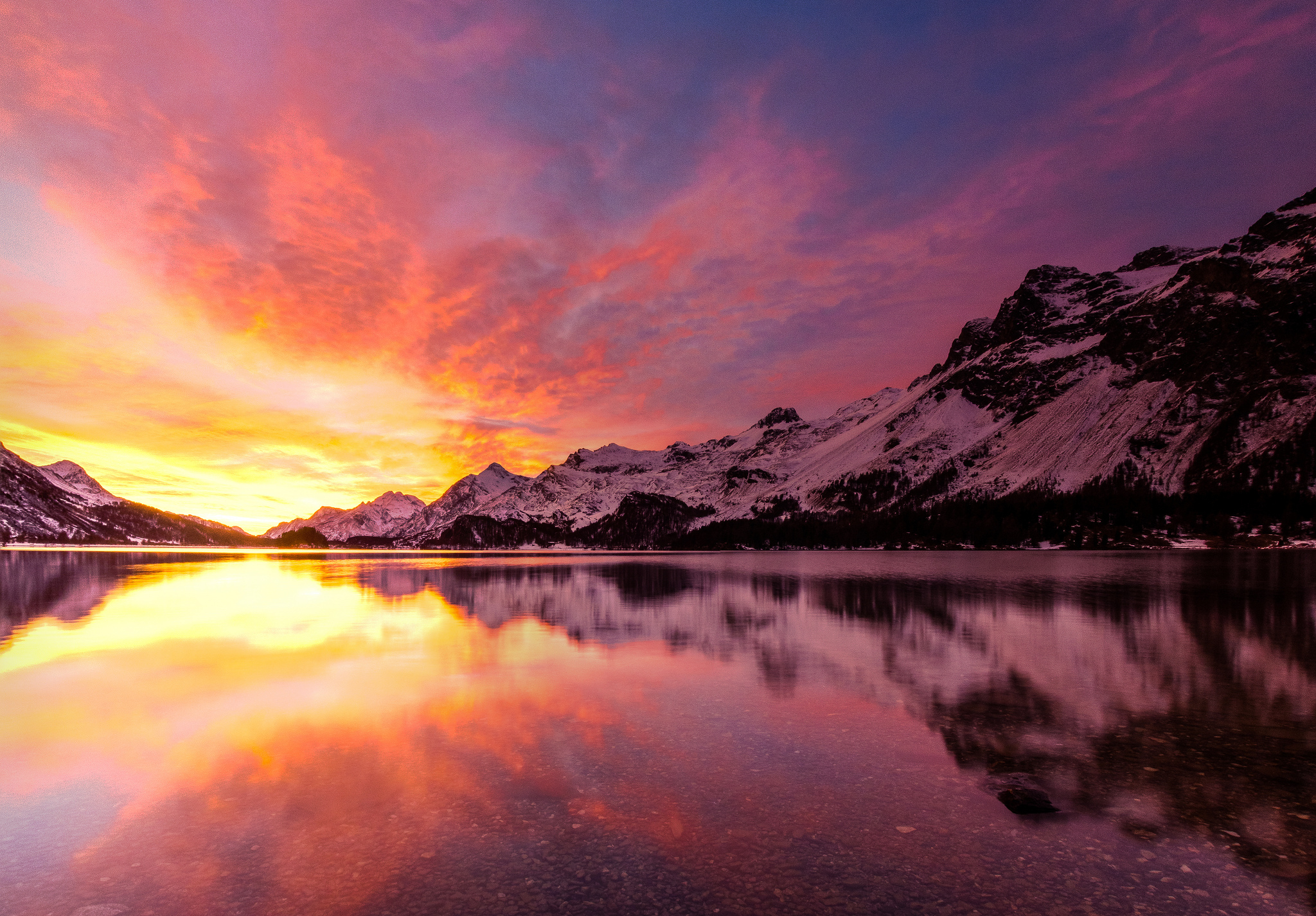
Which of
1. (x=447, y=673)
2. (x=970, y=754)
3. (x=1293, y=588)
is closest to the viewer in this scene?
(x=970, y=754)

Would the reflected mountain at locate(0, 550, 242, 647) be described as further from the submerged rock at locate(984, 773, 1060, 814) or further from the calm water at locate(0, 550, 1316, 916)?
the submerged rock at locate(984, 773, 1060, 814)

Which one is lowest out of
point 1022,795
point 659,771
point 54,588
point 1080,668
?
point 1080,668

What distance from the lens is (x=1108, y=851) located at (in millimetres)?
10977

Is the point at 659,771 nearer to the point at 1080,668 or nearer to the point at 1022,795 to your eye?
the point at 1022,795

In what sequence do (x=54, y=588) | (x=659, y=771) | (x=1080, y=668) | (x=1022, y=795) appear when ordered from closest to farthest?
(x=1022, y=795) → (x=659, y=771) → (x=1080, y=668) → (x=54, y=588)

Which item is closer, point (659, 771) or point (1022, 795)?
point (1022, 795)

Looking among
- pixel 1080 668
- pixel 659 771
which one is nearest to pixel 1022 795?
pixel 659 771

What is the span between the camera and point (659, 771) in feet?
50.0

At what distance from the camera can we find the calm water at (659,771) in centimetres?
1005

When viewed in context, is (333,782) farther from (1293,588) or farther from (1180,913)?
(1293,588)

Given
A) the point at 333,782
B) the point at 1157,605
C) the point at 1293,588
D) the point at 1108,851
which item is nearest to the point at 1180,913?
the point at 1108,851

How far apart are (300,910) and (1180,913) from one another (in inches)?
486

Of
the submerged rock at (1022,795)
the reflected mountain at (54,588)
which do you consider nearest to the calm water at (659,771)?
the submerged rock at (1022,795)

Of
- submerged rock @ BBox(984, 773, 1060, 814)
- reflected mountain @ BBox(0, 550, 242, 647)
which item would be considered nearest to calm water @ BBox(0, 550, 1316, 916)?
submerged rock @ BBox(984, 773, 1060, 814)
